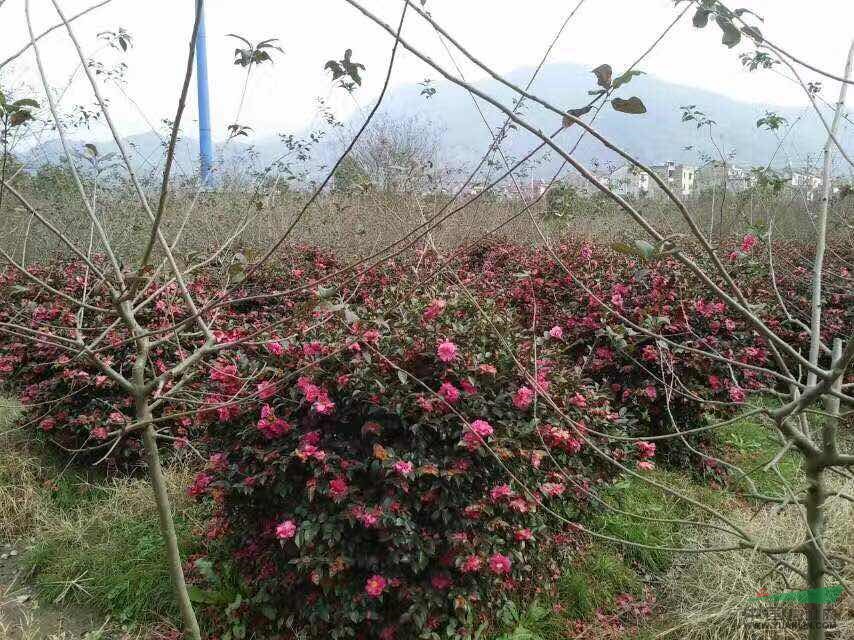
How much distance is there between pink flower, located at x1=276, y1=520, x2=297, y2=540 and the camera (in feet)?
6.27

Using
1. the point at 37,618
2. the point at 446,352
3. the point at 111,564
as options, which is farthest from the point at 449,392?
the point at 37,618

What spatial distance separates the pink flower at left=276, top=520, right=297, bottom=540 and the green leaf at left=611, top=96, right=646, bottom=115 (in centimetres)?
163

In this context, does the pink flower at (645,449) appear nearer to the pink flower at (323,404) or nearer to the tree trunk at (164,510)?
the pink flower at (323,404)

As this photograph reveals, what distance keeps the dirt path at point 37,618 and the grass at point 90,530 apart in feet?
0.13

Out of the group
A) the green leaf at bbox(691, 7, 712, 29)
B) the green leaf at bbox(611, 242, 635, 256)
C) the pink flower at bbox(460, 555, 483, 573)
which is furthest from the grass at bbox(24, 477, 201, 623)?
the green leaf at bbox(691, 7, 712, 29)

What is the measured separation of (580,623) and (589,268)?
2690 millimetres

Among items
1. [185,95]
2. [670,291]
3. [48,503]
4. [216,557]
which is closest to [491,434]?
[216,557]

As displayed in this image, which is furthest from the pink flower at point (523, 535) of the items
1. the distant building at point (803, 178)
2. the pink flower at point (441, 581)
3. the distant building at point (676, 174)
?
the distant building at point (676, 174)

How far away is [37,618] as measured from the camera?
2.36m

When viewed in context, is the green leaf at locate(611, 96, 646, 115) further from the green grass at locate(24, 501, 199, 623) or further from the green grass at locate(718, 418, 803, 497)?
the green grass at locate(718, 418, 803, 497)

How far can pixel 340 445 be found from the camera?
81.8 inches

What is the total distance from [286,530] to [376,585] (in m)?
0.34

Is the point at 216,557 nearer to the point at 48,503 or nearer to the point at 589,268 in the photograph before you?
the point at 48,503

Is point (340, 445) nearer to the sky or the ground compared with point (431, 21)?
nearer to the ground
